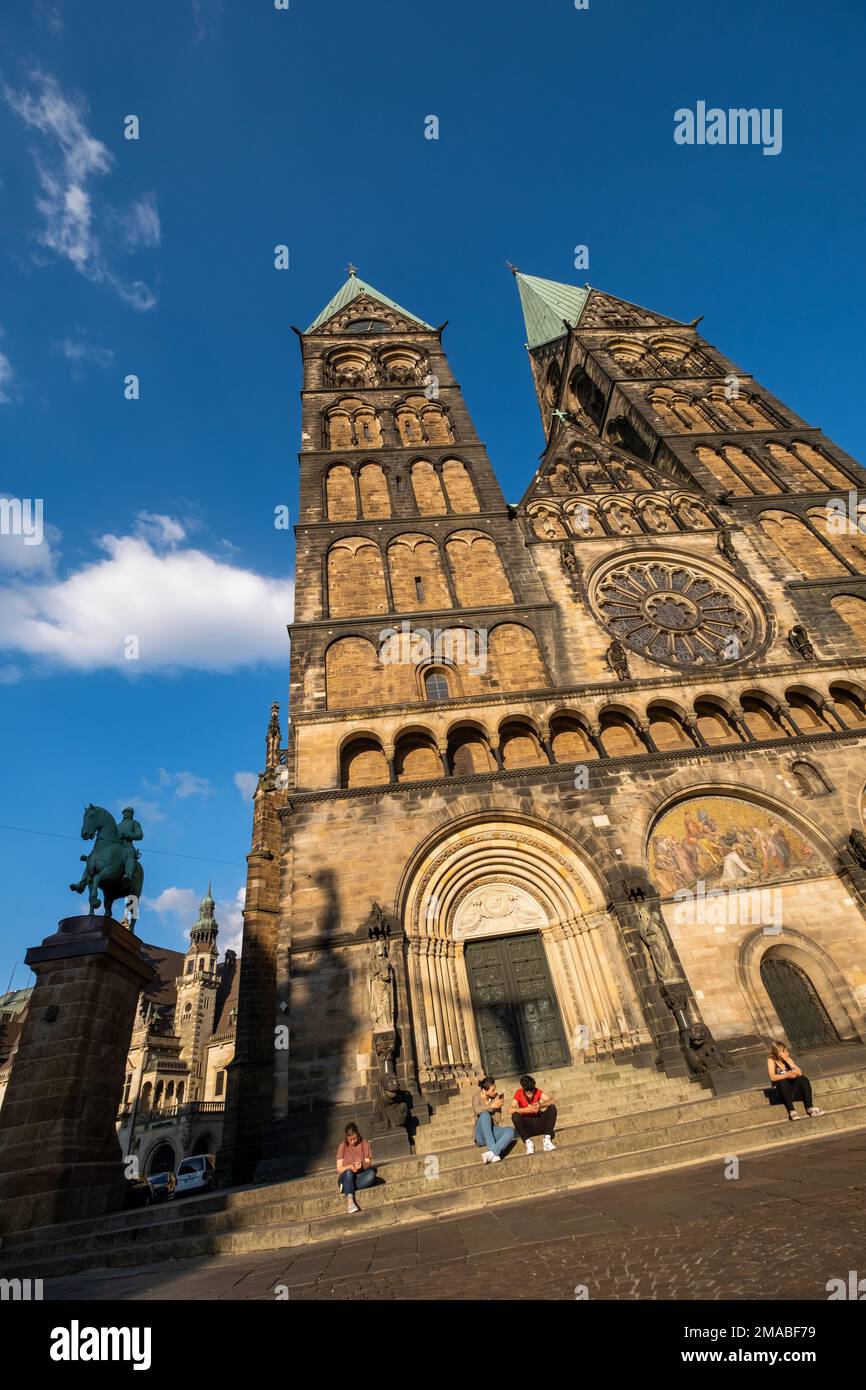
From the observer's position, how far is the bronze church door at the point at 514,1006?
464 inches

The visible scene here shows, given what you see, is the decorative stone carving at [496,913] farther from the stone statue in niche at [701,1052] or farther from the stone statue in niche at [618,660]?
the stone statue in niche at [618,660]

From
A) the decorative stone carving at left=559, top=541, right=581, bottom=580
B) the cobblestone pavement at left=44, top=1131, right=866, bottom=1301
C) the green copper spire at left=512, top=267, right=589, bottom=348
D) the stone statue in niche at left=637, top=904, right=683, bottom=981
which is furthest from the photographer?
the green copper spire at left=512, top=267, right=589, bottom=348

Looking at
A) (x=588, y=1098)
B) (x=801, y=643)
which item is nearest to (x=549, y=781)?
(x=588, y=1098)

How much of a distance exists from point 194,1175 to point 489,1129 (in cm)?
2516

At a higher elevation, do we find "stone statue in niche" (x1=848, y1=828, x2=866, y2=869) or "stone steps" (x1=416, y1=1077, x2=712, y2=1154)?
"stone statue in niche" (x1=848, y1=828, x2=866, y2=869)

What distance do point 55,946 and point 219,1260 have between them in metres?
5.68

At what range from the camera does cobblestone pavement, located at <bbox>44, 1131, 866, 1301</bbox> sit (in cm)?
287

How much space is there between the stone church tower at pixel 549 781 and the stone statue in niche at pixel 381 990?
12 centimetres

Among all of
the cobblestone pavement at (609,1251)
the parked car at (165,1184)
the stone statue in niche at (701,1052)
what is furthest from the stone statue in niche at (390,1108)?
the parked car at (165,1184)

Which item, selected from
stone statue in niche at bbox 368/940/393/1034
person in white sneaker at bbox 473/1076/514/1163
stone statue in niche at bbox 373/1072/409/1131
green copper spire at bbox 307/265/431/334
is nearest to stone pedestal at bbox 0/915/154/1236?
stone statue in niche at bbox 373/1072/409/1131

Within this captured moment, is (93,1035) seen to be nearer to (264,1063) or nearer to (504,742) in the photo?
(264,1063)

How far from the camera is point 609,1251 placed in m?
3.50

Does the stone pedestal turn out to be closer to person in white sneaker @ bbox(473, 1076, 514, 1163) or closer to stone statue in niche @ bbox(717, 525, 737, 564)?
person in white sneaker @ bbox(473, 1076, 514, 1163)

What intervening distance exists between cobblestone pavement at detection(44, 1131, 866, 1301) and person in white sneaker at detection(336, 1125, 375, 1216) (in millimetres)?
540
